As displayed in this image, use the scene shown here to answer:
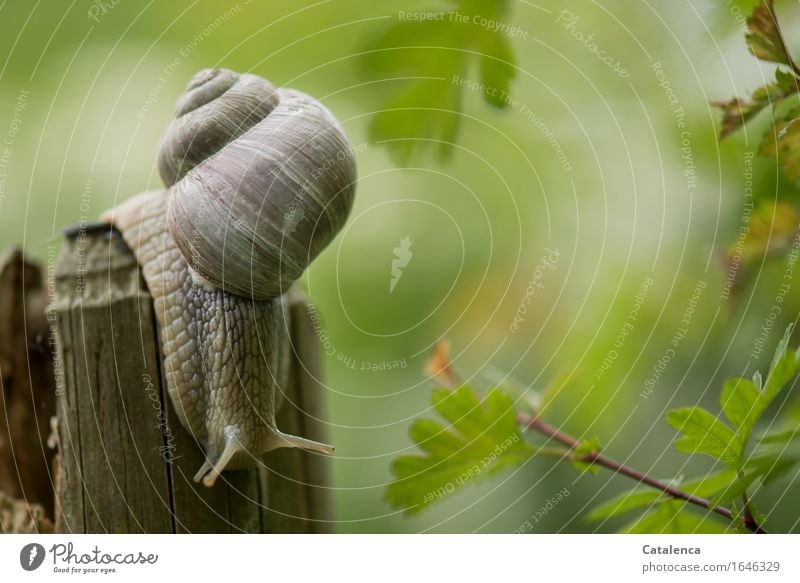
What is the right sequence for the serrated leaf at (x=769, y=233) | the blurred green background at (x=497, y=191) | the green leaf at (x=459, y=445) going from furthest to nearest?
the blurred green background at (x=497, y=191) < the serrated leaf at (x=769, y=233) < the green leaf at (x=459, y=445)

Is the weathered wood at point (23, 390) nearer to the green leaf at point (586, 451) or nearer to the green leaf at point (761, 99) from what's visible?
the green leaf at point (586, 451)

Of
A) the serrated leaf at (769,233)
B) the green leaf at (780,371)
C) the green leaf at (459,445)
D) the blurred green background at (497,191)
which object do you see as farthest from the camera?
the blurred green background at (497,191)

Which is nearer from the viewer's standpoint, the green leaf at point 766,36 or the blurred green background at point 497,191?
the green leaf at point 766,36

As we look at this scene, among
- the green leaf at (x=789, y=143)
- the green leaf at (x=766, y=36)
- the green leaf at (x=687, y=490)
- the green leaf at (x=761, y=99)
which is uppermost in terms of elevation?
the green leaf at (x=766, y=36)

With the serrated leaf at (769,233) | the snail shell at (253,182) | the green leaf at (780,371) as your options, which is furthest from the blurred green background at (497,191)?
the green leaf at (780,371)

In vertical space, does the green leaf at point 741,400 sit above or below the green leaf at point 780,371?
below

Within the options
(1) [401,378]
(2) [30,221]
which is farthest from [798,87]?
(2) [30,221]

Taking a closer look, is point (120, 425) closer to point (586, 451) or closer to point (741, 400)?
point (586, 451)
